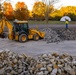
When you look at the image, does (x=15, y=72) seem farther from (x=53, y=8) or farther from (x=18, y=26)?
(x=53, y=8)

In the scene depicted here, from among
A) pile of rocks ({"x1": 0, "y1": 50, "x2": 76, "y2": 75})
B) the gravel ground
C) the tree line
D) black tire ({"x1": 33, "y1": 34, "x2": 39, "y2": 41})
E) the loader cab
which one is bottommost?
the gravel ground

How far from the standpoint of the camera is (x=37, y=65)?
26.3 ft

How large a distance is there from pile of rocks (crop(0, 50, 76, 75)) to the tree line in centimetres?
3940

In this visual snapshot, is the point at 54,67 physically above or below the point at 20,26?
below

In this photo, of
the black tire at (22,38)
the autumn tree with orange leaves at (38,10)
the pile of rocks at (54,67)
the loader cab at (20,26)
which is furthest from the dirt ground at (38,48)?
the autumn tree with orange leaves at (38,10)

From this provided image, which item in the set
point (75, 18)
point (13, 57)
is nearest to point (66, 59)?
point (13, 57)

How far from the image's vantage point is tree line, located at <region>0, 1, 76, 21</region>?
51438 mm

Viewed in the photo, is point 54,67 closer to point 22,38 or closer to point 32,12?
point 22,38

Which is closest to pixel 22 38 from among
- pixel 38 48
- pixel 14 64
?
pixel 38 48

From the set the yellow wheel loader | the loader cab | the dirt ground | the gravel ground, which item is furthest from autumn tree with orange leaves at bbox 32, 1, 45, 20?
A: the gravel ground

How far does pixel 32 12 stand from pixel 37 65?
53.8m

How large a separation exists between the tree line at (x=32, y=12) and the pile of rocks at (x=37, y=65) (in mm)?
39396

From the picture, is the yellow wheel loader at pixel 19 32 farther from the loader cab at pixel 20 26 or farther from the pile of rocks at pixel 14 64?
the pile of rocks at pixel 14 64

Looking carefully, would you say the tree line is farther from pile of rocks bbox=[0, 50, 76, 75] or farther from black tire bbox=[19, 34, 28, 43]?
pile of rocks bbox=[0, 50, 76, 75]
